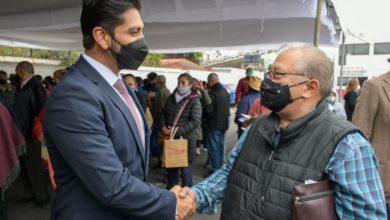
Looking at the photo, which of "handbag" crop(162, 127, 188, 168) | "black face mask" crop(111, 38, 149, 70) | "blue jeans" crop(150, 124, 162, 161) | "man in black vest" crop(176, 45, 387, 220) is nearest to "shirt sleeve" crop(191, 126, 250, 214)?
"man in black vest" crop(176, 45, 387, 220)

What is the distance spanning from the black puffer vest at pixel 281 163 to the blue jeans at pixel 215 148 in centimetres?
446

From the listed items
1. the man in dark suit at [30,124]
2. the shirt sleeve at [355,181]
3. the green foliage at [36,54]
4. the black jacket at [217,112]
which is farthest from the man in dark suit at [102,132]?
the green foliage at [36,54]

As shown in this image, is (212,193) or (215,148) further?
(215,148)

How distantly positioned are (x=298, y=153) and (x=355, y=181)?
0.80 ft

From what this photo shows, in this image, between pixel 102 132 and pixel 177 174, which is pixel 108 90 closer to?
pixel 102 132

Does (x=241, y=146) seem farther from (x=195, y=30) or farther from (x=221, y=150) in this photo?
(x=195, y=30)

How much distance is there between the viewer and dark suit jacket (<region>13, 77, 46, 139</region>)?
4.31 m

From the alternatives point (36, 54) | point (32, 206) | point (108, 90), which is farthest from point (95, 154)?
point (36, 54)

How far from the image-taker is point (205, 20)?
14.6 feet

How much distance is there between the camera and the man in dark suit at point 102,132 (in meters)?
1.34

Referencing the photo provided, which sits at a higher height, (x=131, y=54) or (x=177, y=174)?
(x=131, y=54)

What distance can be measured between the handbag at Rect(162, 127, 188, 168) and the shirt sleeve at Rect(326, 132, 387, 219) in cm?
300

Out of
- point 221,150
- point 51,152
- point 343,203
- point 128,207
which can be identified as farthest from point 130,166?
point 221,150

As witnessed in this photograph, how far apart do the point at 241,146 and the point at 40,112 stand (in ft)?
11.1
